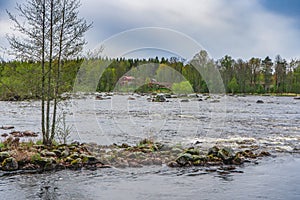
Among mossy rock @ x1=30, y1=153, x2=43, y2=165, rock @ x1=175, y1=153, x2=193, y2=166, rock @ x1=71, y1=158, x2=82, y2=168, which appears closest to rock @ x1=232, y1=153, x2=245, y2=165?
rock @ x1=175, y1=153, x2=193, y2=166

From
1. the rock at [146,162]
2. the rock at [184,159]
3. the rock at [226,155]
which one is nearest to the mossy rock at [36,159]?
the rock at [146,162]

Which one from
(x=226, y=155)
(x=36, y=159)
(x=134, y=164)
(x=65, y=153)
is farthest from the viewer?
(x=226, y=155)

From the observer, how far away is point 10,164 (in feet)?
42.7

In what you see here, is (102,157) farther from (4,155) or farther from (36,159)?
(4,155)

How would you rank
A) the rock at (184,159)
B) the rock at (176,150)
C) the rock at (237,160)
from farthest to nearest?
the rock at (176,150) < the rock at (237,160) < the rock at (184,159)

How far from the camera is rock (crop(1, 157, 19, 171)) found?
42.1 ft

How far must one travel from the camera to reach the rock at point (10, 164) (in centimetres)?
1284

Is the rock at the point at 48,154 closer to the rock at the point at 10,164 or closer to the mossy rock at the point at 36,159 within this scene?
the mossy rock at the point at 36,159

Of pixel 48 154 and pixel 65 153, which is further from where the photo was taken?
pixel 65 153

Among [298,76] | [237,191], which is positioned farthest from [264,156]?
[298,76]

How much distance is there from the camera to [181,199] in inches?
398

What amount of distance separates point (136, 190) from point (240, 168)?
4.83 meters

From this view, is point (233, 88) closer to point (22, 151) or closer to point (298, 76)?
point (298, 76)

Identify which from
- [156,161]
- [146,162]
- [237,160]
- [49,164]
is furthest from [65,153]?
[237,160]
